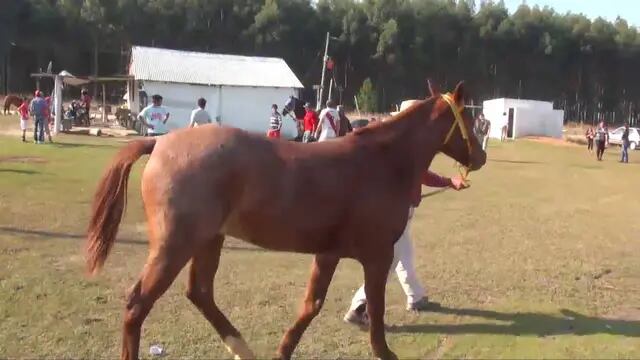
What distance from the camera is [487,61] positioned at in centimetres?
6850

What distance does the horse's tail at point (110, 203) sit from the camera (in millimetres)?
4594

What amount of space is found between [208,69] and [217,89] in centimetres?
246

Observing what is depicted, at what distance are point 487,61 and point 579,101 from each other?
10707 mm

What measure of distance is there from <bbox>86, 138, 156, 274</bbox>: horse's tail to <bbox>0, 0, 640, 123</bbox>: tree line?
4781 cm

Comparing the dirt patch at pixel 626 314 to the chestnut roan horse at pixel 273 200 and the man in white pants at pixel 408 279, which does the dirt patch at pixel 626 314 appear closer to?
the man in white pants at pixel 408 279

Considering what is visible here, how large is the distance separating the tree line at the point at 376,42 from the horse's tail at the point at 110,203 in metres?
47.8

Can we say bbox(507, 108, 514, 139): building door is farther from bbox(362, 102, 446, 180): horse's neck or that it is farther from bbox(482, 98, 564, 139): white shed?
bbox(362, 102, 446, 180): horse's neck

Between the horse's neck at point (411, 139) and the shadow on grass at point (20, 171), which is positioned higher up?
the horse's neck at point (411, 139)

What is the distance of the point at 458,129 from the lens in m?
5.50

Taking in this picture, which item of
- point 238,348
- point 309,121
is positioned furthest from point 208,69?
point 238,348

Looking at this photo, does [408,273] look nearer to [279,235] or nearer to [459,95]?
[459,95]

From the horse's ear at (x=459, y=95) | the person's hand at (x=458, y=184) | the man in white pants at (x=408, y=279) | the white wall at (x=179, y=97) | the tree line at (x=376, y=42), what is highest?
the tree line at (x=376, y=42)

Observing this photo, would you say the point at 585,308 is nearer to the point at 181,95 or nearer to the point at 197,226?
the point at 197,226

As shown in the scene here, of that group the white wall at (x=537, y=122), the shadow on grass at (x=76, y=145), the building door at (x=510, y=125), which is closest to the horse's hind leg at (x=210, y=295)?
the shadow on grass at (x=76, y=145)
